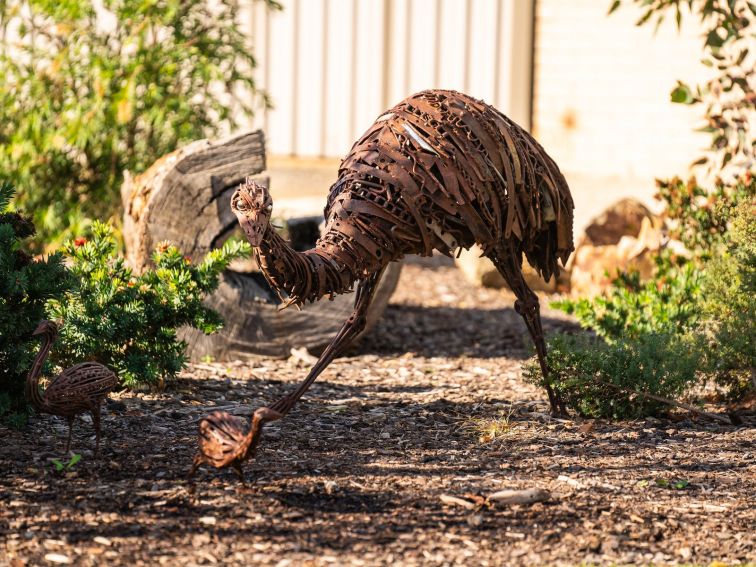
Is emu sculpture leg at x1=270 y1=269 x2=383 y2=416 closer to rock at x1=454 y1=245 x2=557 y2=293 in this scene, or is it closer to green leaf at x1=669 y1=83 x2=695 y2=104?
green leaf at x1=669 y1=83 x2=695 y2=104

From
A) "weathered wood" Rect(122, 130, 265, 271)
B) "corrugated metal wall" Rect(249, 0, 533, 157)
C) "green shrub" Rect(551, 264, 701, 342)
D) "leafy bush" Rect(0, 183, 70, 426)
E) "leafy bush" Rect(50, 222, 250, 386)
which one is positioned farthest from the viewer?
"corrugated metal wall" Rect(249, 0, 533, 157)

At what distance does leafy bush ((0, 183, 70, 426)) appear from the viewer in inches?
169

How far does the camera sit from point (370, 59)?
33.8 feet

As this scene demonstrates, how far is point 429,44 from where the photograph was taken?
32.8 feet

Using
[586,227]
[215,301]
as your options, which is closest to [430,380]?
[215,301]

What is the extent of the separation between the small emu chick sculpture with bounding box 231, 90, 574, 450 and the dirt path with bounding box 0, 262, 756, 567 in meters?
0.41

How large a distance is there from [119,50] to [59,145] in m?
0.83

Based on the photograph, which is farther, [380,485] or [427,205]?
[427,205]

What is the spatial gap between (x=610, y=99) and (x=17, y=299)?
20.5 feet

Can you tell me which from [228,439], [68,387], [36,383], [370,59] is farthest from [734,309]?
[370,59]

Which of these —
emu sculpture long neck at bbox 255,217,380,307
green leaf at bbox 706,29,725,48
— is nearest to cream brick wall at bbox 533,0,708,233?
green leaf at bbox 706,29,725,48

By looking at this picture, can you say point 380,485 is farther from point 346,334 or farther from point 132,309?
point 132,309

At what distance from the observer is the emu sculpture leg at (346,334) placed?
410 cm

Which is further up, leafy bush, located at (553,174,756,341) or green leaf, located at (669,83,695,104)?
green leaf, located at (669,83,695,104)
